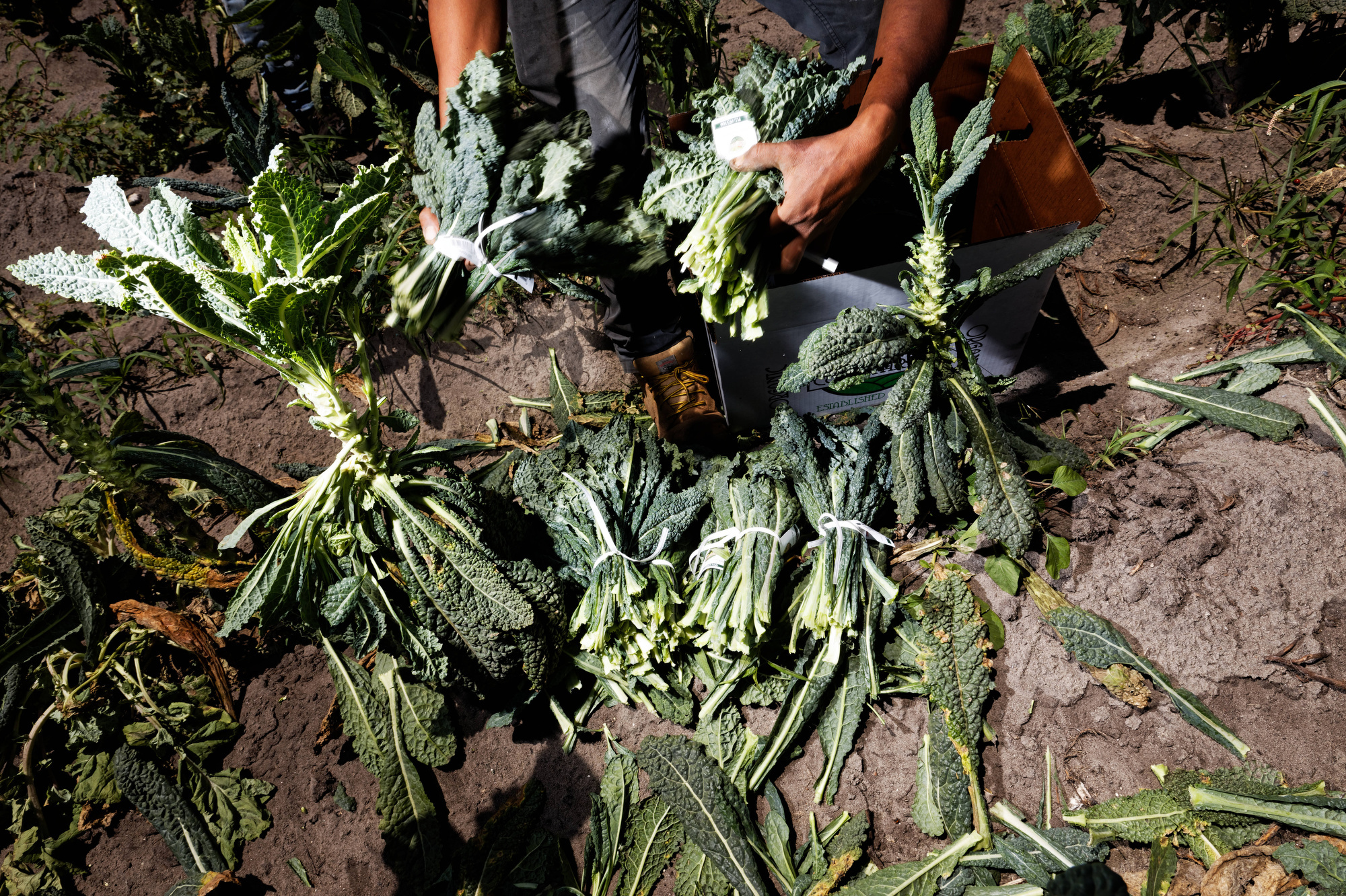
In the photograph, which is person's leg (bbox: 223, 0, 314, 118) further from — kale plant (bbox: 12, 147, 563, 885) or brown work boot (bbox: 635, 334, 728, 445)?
brown work boot (bbox: 635, 334, 728, 445)

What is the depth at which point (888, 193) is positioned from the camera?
2.54 m

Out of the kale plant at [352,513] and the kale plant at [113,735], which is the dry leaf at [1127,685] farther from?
the kale plant at [113,735]

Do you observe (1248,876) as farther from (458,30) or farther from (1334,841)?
(458,30)

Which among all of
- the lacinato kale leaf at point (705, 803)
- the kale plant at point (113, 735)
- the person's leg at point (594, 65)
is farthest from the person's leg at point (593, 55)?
→ the kale plant at point (113, 735)

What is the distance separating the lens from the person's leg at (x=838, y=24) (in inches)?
92.0

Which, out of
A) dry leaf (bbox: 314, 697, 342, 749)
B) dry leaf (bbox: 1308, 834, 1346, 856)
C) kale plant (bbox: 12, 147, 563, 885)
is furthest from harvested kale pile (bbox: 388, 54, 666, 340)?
dry leaf (bbox: 1308, 834, 1346, 856)

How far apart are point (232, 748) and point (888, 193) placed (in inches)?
119

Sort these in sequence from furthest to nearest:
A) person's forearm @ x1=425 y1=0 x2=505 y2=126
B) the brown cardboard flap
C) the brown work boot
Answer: the brown work boot
the brown cardboard flap
person's forearm @ x1=425 y1=0 x2=505 y2=126

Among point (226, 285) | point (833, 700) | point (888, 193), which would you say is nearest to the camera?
point (226, 285)

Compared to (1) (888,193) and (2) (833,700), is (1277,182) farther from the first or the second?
(2) (833,700)

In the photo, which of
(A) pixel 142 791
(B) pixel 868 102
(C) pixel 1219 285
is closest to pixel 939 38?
(B) pixel 868 102

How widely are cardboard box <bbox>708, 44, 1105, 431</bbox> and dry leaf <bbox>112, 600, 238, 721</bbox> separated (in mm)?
1923

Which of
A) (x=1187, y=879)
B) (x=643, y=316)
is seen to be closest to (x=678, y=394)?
(x=643, y=316)

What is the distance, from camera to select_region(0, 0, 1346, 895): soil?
188cm
